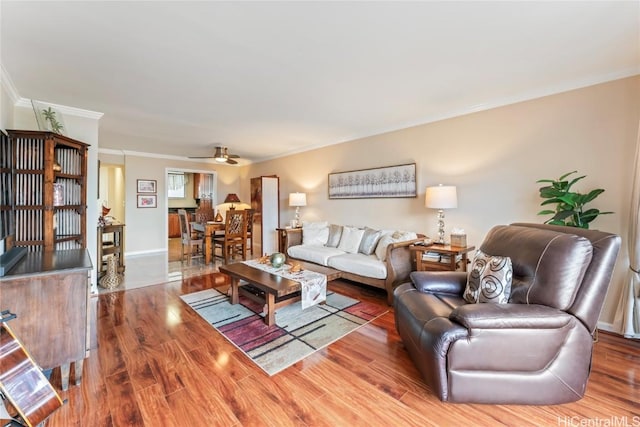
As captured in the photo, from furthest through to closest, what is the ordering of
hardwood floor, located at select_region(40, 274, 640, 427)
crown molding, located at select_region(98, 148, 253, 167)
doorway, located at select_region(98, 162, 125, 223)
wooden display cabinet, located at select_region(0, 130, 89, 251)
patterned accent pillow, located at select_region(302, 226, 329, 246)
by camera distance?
doorway, located at select_region(98, 162, 125, 223), crown molding, located at select_region(98, 148, 253, 167), patterned accent pillow, located at select_region(302, 226, 329, 246), wooden display cabinet, located at select_region(0, 130, 89, 251), hardwood floor, located at select_region(40, 274, 640, 427)

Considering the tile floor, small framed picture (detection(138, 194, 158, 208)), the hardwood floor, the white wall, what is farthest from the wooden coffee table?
small framed picture (detection(138, 194, 158, 208))

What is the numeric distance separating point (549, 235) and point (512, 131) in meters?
1.69

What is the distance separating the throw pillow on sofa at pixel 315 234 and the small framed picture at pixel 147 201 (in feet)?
12.7

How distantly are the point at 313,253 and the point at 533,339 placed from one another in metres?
2.86

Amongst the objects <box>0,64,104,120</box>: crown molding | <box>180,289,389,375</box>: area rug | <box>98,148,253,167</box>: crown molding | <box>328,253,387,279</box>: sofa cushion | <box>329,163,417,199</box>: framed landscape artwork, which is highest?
<box>98,148,253,167</box>: crown molding

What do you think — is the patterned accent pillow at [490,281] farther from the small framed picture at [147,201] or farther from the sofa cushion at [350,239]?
the small framed picture at [147,201]

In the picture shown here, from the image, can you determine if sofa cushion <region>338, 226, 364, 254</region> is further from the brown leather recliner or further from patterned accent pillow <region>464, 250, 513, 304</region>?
the brown leather recliner

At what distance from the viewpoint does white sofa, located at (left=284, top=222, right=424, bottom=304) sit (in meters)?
3.21

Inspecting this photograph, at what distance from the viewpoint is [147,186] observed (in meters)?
6.18

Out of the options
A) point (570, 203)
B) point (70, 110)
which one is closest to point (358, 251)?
point (570, 203)

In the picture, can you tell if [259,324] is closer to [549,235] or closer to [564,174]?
[549,235]

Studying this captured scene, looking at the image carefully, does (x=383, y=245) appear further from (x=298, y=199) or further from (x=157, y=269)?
(x=157, y=269)

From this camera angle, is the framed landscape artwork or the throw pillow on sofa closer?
the framed landscape artwork

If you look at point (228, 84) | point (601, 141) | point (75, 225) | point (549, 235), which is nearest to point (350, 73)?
point (228, 84)
